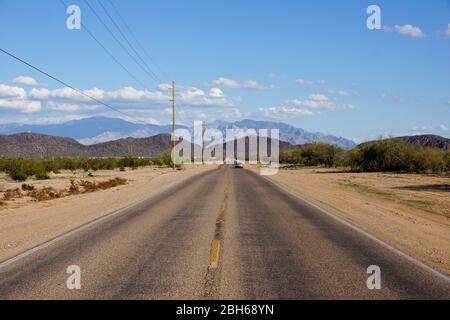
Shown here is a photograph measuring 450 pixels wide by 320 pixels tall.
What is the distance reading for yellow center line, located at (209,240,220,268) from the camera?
31.6ft

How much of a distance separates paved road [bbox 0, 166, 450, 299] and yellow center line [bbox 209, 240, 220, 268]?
2 centimetres

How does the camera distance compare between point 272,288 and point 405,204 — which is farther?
point 405,204

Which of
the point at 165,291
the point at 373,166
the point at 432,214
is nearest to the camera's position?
the point at 165,291

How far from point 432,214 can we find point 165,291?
15.4m

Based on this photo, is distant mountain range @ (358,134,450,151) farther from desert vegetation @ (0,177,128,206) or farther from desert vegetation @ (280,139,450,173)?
desert vegetation @ (0,177,128,206)

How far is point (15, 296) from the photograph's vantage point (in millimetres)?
7438

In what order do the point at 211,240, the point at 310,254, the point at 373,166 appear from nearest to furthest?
1. the point at 310,254
2. the point at 211,240
3. the point at 373,166

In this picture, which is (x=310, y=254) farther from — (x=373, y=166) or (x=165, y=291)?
(x=373, y=166)

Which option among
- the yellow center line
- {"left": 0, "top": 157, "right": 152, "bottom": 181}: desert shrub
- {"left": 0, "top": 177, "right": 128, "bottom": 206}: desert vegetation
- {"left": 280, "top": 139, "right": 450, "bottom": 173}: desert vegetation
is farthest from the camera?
{"left": 0, "top": 157, "right": 152, "bottom": 181}: desert shrub

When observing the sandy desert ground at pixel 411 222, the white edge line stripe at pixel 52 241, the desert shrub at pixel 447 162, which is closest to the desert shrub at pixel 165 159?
the desert shrub at pixel 447 162

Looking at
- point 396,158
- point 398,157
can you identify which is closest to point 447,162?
point 398,157

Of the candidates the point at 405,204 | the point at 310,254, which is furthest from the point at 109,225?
the point at 405,204

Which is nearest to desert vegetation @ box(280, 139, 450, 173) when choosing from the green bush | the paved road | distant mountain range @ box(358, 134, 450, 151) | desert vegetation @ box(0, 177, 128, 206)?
the green bush
